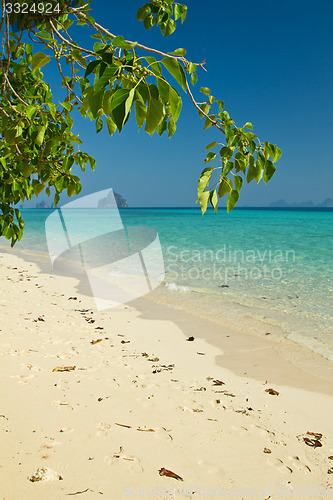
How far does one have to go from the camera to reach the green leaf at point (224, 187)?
1.20 m

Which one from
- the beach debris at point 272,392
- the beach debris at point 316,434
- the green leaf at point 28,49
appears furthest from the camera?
the beach debris at point 272,392

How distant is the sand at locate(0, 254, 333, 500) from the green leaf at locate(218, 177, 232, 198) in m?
1.88

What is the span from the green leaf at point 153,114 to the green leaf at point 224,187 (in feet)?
1.21

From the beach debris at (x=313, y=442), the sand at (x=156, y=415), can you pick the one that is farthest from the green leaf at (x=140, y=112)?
the beach debris at (x=313, y=442)

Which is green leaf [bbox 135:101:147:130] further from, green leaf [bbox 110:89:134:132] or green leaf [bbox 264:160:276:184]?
green leaf [bbox 264:160:276:184]

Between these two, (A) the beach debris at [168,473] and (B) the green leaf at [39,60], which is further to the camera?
(A) the beach debris at [168,473]

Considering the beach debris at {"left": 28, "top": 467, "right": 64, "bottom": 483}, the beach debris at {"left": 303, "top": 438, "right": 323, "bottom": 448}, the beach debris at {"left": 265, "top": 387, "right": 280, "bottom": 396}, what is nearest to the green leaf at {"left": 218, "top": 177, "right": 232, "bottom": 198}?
the beach debris at {"left": 28, "top": 467, "right": 64, "bottom": 483}

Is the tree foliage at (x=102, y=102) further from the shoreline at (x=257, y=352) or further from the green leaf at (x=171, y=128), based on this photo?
the shoreline at (x=257, y=352)

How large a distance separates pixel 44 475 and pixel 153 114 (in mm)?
2238

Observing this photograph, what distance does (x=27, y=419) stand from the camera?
2816 millimetres

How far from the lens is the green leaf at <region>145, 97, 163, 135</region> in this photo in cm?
86

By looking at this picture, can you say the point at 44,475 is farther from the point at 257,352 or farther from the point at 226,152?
the point at 257,352

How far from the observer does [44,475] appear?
2229 millimetres

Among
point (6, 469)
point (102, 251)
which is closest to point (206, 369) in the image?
point (6, 469)
